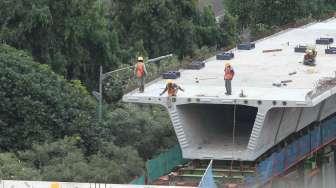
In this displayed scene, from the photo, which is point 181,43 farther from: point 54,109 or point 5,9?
point 54,109

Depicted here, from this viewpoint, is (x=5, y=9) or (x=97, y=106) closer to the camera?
(x=97, y=106)

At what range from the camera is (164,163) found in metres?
38.8

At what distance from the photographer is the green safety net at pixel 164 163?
37.6 m

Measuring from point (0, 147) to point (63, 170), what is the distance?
4314 mm

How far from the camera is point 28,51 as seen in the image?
169ft

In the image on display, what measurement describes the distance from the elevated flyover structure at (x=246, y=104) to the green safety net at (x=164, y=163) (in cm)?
81

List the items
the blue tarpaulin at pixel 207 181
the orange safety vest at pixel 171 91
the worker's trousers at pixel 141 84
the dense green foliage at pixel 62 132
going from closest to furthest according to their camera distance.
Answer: the blue tarpaulin at pixel 207 181, the orange safety vest at pixel 171 91, the dense green foliage at pixel 62 132, the worker's trousers at pixel 141 84

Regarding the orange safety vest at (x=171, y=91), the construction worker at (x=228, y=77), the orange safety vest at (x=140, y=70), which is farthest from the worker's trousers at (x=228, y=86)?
the orange safety vest at (x=140, y=70)

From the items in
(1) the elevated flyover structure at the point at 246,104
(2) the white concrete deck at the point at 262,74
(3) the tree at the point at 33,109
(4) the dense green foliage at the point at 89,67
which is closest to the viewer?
(1) the elevated flyover structure at the point at 246,104

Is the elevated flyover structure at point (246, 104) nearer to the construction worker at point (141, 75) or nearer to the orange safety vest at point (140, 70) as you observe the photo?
the construction worker at point (141, 75)

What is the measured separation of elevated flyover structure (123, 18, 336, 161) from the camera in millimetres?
37125

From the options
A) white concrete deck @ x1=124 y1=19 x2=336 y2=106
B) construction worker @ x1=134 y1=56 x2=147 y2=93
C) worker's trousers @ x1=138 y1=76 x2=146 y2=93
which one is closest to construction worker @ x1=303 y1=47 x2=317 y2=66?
white concrete deck @ x1=124 y1=19 x2=336 y2=106

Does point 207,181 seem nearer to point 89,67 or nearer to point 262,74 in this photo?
point 262,74

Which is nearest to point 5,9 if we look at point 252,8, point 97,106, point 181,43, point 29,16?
point 29,16
